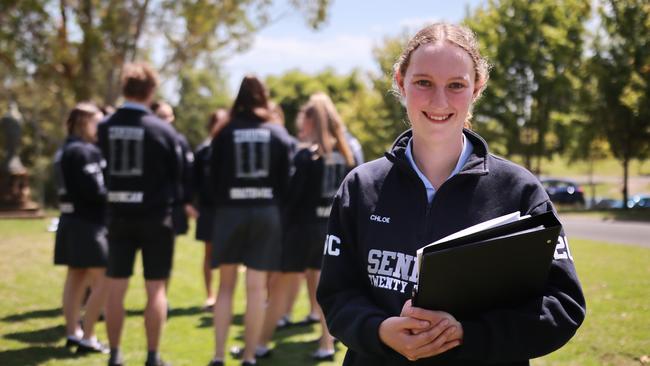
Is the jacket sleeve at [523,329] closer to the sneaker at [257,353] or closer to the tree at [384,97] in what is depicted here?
the sneaker at [257,353]

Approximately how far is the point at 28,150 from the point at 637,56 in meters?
43.8

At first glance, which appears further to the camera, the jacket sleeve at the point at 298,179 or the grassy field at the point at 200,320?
the jacket sleeve at the point at 298,179

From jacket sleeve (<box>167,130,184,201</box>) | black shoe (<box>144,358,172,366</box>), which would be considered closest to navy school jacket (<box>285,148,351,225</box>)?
jacket sleeve (<box>167,130,184,201</box>)

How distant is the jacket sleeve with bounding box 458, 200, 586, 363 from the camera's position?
1918 millimetres

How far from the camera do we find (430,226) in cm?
212

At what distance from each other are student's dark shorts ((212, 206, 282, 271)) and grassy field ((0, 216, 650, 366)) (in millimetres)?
1042

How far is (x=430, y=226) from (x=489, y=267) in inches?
12.4

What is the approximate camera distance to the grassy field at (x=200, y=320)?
4.58 metres

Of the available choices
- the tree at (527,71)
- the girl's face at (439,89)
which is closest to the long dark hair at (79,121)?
the girl's face at (439,89)

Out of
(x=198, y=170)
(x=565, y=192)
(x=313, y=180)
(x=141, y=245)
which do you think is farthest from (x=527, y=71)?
(x=141, y=245)

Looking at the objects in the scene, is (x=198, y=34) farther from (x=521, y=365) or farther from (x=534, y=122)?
(x=521, y=365)

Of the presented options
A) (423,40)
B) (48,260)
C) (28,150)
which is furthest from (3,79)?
(423,40)

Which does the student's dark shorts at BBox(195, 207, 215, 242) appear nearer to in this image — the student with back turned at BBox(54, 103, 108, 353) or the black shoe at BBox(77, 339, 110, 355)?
the student with back turned at BBox(54, 103, 108, 353)

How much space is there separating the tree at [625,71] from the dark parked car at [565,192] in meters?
13.1
